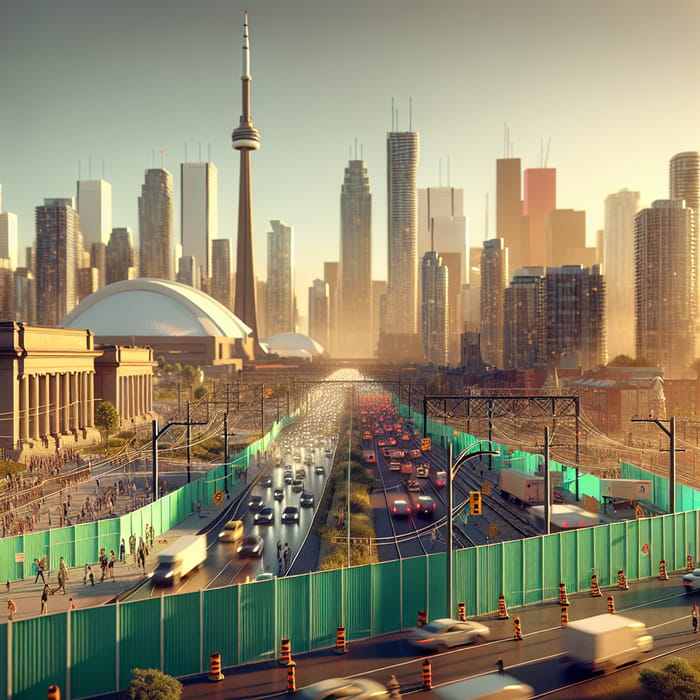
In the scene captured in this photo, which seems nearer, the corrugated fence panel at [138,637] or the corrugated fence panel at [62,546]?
the corrugated fence panel at [138,637]

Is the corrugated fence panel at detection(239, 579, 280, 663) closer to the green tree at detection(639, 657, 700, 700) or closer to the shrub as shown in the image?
the shrub

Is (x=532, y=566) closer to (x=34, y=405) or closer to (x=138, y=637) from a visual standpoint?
(x=138, y=637)

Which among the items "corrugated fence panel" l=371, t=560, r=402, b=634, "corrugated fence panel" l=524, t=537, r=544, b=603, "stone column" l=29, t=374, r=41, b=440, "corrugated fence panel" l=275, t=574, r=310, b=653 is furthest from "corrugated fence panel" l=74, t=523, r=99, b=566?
"stone column" l=29, t=374, r=41, b=440

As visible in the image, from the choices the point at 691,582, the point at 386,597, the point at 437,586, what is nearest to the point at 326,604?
the point at 386,597

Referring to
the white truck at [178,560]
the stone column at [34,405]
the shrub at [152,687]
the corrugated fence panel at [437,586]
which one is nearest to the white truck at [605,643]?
the corrugated fence panel at [437,586]

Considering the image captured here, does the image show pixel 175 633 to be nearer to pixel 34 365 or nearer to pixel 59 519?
pixel 59 519

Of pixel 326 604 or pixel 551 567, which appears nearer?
pixel 326 604

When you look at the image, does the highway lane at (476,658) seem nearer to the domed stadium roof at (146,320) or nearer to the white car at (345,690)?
the white car at (345,690)
